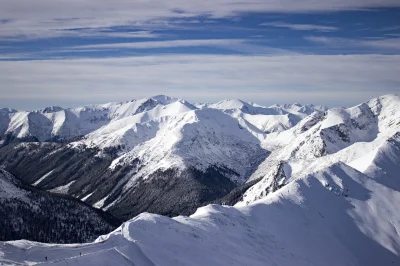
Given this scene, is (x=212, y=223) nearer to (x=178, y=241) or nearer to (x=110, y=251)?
(x=178, y=241)

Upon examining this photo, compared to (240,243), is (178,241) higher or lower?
higher

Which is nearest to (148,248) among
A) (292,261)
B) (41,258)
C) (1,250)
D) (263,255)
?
(41,258)

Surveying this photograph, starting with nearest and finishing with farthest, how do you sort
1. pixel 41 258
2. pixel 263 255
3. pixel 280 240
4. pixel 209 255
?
pixel 41 258 → pixel 209 255 → pixel 263 255 → pixel 280 240

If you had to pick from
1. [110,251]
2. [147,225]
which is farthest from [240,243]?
[110,251]

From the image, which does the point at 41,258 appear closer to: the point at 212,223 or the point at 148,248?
the point at 148,248

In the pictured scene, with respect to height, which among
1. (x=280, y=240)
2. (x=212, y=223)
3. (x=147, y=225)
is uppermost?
(x=147, y=225)

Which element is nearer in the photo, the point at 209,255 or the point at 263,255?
the point at 209,255

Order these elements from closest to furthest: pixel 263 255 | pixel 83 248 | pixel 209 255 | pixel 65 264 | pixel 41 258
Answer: pixel 65 264, pixel 41 258, pixel 83 248, pixel 209 255, pixel 263 255

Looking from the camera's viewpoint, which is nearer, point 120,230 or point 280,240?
point 120,230

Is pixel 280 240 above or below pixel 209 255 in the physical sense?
below

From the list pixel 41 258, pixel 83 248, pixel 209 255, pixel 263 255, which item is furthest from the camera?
pixel 263 255
